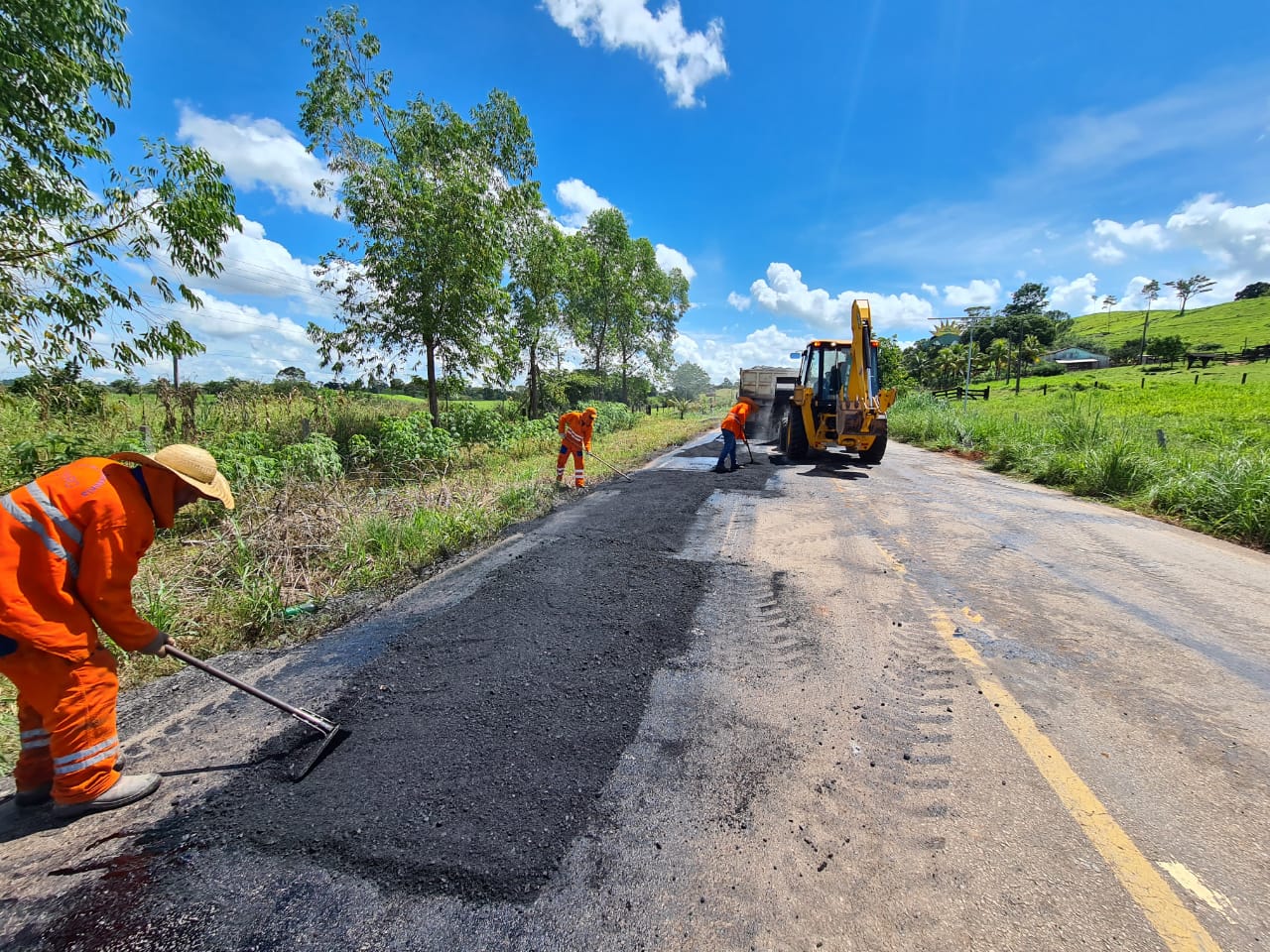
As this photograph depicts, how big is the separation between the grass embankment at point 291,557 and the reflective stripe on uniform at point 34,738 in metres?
0.43

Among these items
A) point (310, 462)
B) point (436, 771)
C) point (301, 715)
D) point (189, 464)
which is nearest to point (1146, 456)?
point (436, 771)

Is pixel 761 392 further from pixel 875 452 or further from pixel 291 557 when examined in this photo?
pixel 291 557

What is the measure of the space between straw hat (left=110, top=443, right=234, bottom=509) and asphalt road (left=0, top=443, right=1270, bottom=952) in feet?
4.04

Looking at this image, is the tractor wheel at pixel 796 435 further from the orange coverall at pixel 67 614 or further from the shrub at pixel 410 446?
the orange coverall at pixel 67 614

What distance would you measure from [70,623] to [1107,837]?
4.16 meters

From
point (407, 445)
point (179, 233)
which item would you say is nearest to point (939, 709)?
point (179, 233)

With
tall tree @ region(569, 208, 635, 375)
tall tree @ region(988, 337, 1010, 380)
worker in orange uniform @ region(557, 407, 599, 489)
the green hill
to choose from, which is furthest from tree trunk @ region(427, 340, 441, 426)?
the green hill

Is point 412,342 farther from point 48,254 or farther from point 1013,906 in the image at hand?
point 1013,906

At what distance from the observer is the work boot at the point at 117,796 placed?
210 centimetres

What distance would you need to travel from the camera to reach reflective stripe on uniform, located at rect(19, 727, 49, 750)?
7.14 feet

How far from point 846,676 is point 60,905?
3412mm

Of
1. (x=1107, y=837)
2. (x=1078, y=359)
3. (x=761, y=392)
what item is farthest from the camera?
(x=1078, y=359)

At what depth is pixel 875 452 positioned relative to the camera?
1147 cm

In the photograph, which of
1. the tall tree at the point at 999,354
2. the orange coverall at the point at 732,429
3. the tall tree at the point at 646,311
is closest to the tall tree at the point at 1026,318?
the tall tree at the point at 999,354
